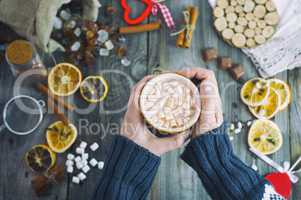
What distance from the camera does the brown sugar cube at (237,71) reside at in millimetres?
1601

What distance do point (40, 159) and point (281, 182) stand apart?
0.80 meters

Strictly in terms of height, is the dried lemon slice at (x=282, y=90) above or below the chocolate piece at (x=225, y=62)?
below

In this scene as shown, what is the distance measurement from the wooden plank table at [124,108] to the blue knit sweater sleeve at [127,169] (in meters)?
0.37

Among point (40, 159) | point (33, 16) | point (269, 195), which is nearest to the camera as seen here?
point (269, 195)

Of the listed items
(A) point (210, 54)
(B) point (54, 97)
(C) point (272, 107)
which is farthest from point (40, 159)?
(C) point (272, 107)

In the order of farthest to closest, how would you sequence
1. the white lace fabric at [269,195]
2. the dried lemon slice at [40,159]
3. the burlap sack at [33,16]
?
1. the dried lemon slice at [40,159]
2. the burlap sack at [33,16]
3. the white lace fabric at [269,195]

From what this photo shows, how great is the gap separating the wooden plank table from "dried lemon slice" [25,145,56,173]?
36 millimetres

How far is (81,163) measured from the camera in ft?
5.11

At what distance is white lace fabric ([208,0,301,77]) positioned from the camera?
5.27ft

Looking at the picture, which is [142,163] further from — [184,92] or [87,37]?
[87,37]

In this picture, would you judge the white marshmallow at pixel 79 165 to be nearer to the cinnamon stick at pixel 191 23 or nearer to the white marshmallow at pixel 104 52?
the white marshmallow at pixel 104 52

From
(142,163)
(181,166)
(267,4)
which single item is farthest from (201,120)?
(267,4)

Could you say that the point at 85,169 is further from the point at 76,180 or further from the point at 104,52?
the point at 104,52

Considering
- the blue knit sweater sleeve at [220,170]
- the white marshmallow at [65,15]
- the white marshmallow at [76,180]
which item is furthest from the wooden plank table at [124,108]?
the blue knit sweater sleeve at [220,170]
